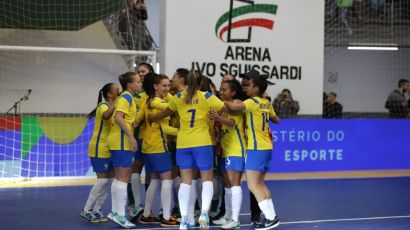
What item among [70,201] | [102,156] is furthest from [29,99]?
[102,156]

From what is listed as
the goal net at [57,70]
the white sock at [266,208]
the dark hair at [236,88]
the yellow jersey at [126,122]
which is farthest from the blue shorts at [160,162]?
the goal net at [57,70]

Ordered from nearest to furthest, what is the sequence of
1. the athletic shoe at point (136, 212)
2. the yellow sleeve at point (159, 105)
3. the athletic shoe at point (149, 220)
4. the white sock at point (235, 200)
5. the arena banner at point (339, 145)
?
the white sock at point (235, 200) < the yellow sleeve at point (159, 105) < the athletic shoe at point (149, 220) < the athletic shoe at point (136, 212) < the arena banner at point (339, 145)

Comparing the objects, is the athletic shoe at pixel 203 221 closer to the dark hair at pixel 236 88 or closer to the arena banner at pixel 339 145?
the dark hair at pixel 236 88

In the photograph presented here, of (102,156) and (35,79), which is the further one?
(35,79)

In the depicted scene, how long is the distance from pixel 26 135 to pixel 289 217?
575 cm

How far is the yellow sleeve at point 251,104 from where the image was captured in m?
7.49

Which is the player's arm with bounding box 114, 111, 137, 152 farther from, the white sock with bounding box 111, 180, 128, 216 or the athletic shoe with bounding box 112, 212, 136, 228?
the athletic shoe with bounding box 112, 212, 136, 228

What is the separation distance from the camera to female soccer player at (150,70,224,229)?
7305 mm

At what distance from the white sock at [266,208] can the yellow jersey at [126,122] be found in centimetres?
173

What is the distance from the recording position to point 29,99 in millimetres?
16500

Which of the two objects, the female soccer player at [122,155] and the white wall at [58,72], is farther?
the white wall at [58,72]

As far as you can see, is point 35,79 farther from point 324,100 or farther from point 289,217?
point 289,217

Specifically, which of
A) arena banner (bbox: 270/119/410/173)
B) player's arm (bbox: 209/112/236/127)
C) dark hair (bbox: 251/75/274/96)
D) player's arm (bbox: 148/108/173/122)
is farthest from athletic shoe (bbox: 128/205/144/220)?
arena banner (bbox: 270/119/410/173)

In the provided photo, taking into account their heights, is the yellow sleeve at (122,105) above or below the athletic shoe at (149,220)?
above
